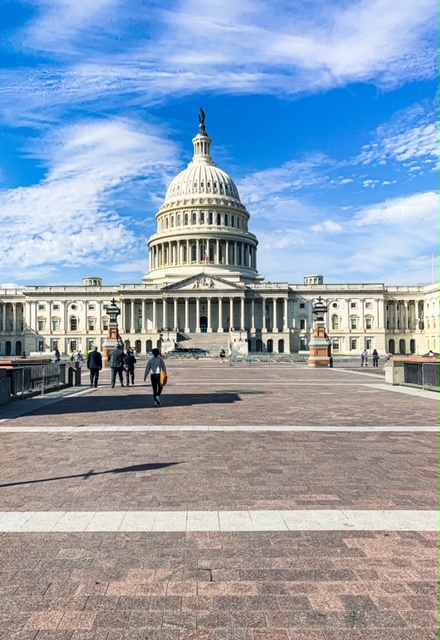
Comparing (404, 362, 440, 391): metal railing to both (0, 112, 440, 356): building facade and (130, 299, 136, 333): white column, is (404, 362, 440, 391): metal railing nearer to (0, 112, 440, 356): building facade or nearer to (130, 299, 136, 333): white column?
(0, 112, 440, 356): building facade

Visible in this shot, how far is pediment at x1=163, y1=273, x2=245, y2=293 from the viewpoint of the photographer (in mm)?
107312

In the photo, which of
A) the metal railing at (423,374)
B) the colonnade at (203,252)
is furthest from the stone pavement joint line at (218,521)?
the colonnade at (203,252)

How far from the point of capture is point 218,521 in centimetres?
674

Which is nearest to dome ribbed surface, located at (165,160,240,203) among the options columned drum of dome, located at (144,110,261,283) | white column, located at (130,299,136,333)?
columned drum of dome, located at (144,110,261,283)

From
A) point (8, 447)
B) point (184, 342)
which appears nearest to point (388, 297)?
point (184, 342)

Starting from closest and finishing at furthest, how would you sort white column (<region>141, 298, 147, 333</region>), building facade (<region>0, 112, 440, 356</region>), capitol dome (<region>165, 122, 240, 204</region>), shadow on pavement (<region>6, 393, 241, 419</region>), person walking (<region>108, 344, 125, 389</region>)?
1. shadow on pavement (<region>6, 393, 241, 419</region>)
2. person walking (<region>108, 344, 125, 389</region>)
3. building facade (<region>0, 112, 440, 356</region>)
4. white column (<region>141, 298, 147, 333</region>)
5. capitol dome (<region>165, 122, 240, 204</region>)

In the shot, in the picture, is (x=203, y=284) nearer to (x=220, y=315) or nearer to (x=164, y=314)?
(x=220, y=315)

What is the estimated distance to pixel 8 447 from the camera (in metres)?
11.4

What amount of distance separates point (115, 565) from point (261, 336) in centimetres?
10296

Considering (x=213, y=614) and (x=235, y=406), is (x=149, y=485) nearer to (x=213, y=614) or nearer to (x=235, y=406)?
(x=213, y=614)

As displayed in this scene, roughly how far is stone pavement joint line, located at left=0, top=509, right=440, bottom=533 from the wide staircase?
75.4m

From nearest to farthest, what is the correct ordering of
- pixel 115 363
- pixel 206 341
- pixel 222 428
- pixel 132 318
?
pixel 222 428
pixel 115 363
pixel 206 341
pixel 132 318

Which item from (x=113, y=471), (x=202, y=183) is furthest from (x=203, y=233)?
(x=113, y=471)

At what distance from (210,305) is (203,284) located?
4.85 m
